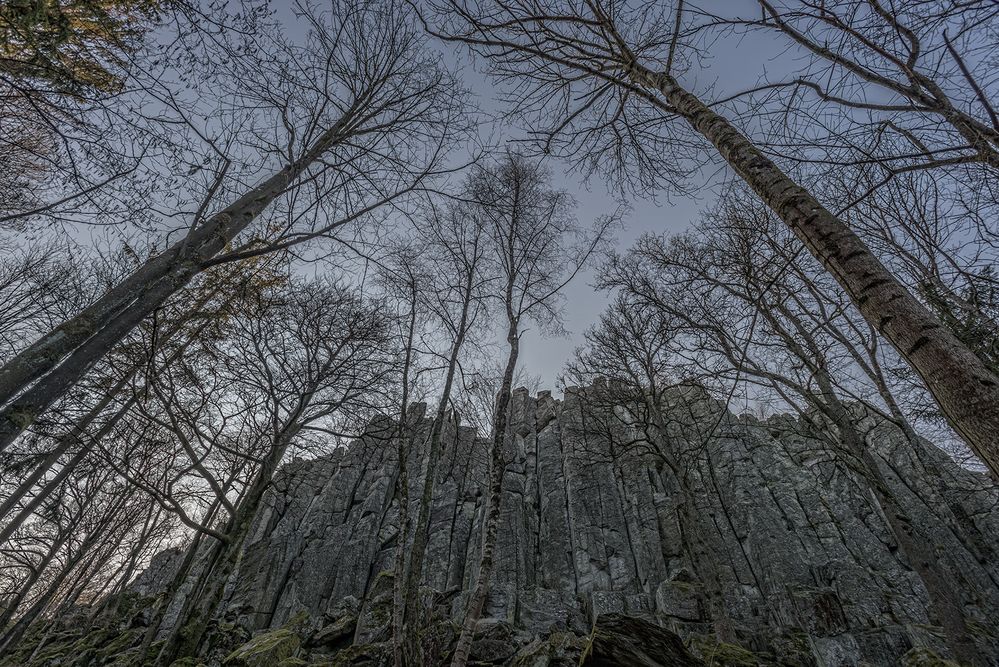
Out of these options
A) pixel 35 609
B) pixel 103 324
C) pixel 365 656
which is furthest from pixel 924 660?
pixel 35 609

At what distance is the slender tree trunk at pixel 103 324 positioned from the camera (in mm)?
3352

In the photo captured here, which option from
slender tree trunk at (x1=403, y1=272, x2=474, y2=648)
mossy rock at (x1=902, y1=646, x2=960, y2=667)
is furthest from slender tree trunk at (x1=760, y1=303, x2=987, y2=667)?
slender tree trunk at (x1=403, y1=272, x2=474, y2=648)

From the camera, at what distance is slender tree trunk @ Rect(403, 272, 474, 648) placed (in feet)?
18.6

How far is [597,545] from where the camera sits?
16.3 metres

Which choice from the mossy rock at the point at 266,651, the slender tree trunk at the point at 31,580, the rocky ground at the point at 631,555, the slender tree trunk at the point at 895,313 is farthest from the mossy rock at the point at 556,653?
the slender tree trunk at the point at 31,580

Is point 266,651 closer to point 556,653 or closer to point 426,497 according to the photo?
point 426,497

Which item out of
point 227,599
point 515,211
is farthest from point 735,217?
point 227,599

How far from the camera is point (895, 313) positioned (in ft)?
5.73

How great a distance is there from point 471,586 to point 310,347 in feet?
39.3

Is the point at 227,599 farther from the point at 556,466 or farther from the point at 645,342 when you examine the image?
the point at 645,342

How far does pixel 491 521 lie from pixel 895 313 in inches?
209

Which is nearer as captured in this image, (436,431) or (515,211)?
(436,431)

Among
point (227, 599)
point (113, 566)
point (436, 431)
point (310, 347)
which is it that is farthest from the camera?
point (113, 566)

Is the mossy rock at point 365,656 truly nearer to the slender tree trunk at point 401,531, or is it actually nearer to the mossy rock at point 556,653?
the slender tree trunk at point 401,531
